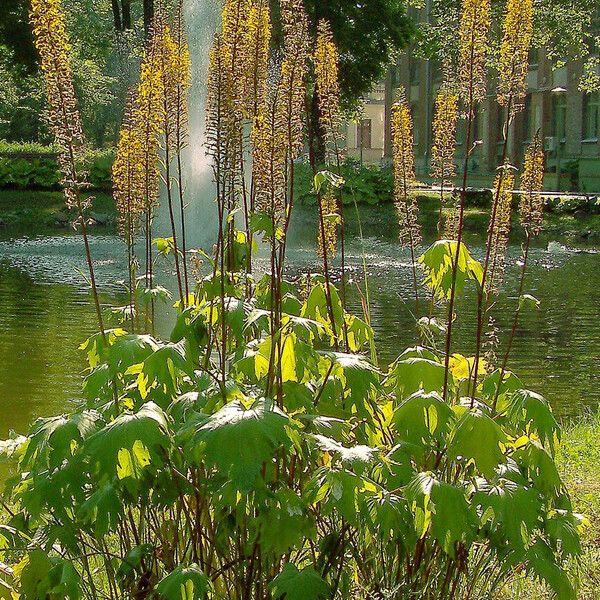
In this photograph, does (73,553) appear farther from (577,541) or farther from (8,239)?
(8,239)

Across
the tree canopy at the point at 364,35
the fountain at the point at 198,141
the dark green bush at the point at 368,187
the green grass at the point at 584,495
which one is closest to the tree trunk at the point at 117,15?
the tree canopy at the point at 364,35

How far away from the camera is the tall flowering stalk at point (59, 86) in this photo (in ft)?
10.4

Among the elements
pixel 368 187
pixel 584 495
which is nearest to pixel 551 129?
pixel 368 187

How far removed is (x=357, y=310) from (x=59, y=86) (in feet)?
37.2

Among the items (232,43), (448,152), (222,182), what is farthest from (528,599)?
(232,43)

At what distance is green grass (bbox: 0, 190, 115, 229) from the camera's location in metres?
31.7

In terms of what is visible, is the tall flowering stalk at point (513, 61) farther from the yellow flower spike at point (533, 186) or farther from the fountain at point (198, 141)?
the fountain at point (198, 141)

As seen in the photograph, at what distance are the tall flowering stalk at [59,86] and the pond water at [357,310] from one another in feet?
2.26

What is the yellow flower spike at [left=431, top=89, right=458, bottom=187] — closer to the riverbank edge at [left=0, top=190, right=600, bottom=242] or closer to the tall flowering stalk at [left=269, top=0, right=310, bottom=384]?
the tall flowering stalk at [left=269, top=0, right=310, bottom=384]

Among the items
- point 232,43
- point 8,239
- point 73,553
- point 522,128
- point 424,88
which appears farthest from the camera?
point 424,88

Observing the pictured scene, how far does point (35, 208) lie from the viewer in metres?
34.6

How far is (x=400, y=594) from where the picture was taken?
3.32 metres

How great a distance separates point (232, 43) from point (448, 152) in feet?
2.87

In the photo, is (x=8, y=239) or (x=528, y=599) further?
(x=8, y=239)
